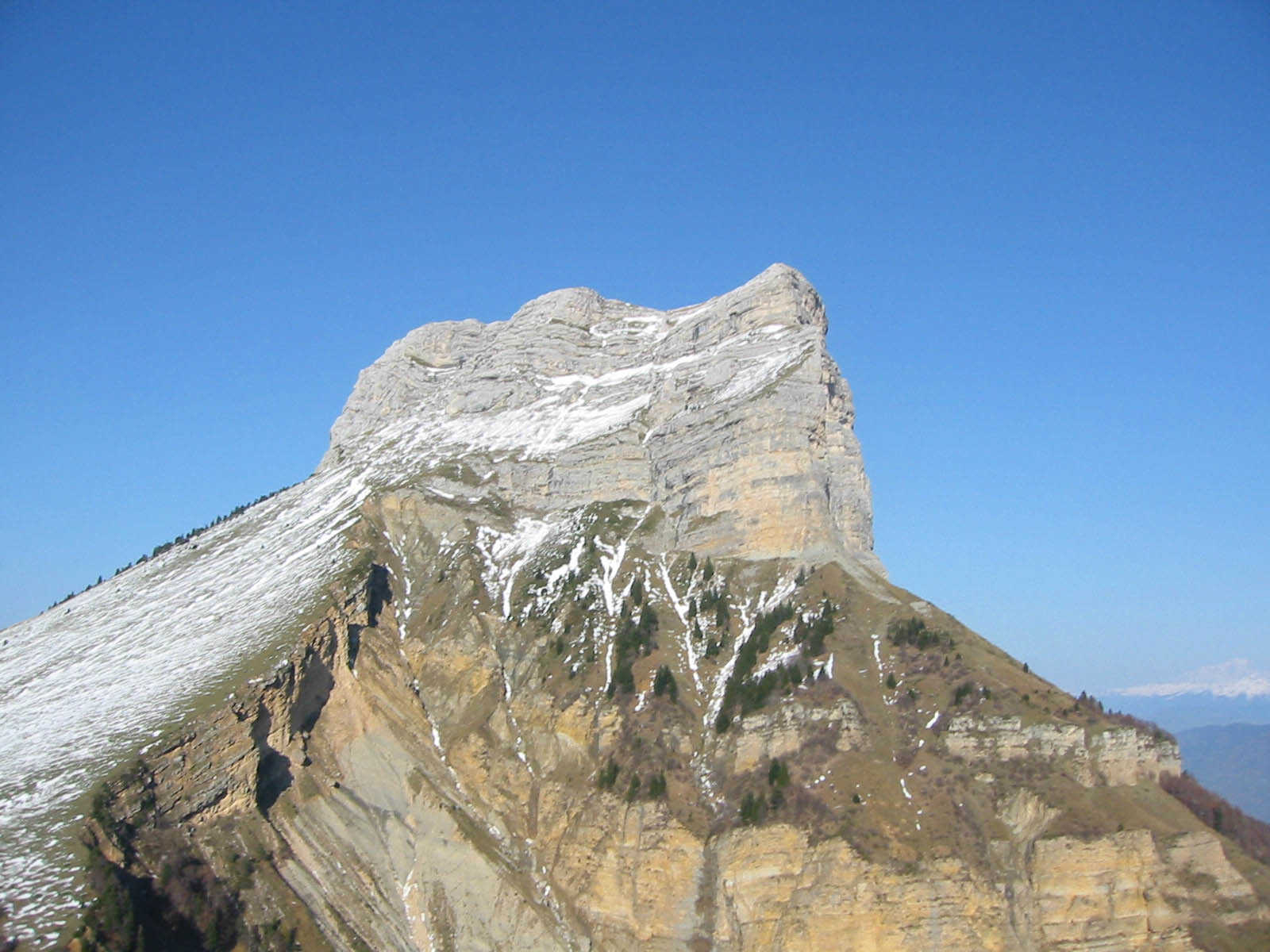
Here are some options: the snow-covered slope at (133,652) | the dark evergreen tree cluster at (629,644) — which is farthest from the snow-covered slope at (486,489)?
the dark evergreen tree cluster at (629,644)

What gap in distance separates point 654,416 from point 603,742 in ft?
191

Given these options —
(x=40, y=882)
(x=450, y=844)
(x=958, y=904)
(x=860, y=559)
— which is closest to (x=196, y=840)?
(x=40, y=882)

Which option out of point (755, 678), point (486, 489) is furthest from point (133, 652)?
point (755, 678)

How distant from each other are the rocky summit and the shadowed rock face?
65 cm

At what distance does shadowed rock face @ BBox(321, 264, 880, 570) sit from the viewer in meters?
119

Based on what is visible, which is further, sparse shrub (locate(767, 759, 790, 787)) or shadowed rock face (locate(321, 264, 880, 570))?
shadowed rock face (locate(321, 264, 880, 570))

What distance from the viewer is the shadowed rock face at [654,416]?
11856 centimetres

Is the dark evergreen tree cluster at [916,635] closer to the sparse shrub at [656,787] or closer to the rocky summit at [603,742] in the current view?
the rocky summit at [603,742]

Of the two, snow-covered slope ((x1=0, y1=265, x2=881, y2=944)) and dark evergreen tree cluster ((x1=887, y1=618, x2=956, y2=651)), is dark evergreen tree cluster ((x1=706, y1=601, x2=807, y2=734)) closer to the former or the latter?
dark evergreen tree cluster ((x1=887, y1=618, x2=956, y2=651))

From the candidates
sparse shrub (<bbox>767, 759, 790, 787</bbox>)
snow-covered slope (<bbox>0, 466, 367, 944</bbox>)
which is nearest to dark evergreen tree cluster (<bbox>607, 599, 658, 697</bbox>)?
sparse shrub (<bbox>767, 759, 790, 787</bbox>)

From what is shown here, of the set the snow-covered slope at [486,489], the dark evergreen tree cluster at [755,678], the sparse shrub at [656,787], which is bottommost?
the sparse shrub at [656,787]

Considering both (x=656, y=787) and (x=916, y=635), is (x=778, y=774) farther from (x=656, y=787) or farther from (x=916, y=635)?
(x=916, y=635)

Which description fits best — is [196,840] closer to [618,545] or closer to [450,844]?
[450,844]

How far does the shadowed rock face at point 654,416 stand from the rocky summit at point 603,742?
65cm
